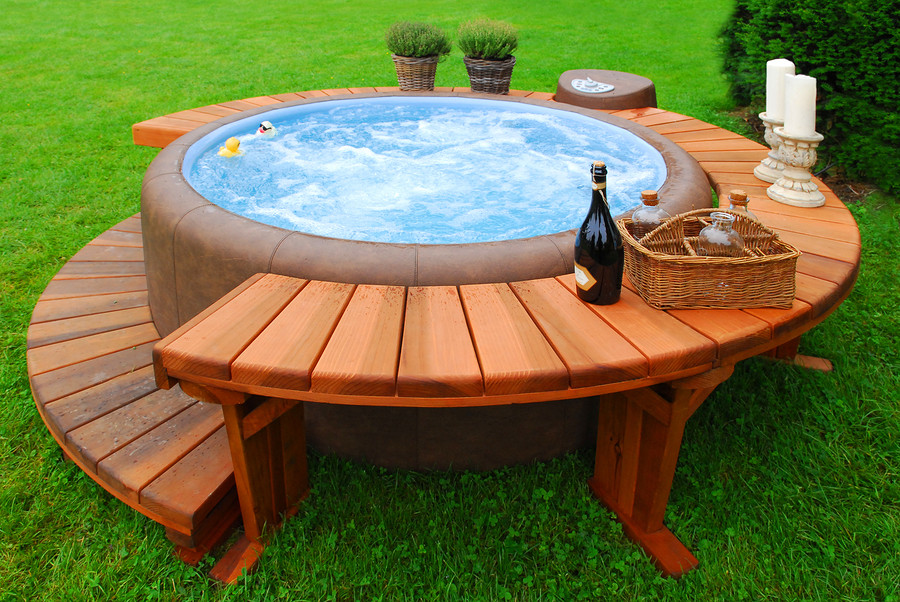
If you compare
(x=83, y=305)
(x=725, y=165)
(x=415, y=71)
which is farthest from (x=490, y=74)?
(x=83, y=305)

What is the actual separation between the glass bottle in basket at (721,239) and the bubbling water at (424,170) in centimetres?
127

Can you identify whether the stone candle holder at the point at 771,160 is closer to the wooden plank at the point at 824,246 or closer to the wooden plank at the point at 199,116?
the wooden plank at the point at 824,246

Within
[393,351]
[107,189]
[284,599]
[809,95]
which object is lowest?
[284,599]

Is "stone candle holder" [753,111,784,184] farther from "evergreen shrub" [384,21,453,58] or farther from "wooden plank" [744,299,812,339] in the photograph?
"evergreen shrub" [384,21,453,58]

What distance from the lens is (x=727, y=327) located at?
183 cm

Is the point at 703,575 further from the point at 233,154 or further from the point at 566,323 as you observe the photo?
the point at 233,154

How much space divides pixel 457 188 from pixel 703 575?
2.66 m

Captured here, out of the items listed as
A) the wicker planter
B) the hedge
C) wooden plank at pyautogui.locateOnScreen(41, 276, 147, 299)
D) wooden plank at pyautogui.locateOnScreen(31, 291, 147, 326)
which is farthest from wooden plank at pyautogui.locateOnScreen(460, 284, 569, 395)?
the hedge

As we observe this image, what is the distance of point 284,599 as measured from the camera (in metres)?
2.00

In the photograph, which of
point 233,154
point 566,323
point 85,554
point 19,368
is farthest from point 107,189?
point 566,323

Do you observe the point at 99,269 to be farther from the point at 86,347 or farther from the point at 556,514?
the point at 556,514

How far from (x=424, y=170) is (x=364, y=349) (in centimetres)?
281

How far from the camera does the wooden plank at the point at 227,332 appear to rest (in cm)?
171

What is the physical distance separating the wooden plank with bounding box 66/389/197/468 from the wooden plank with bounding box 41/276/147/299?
1.01m
